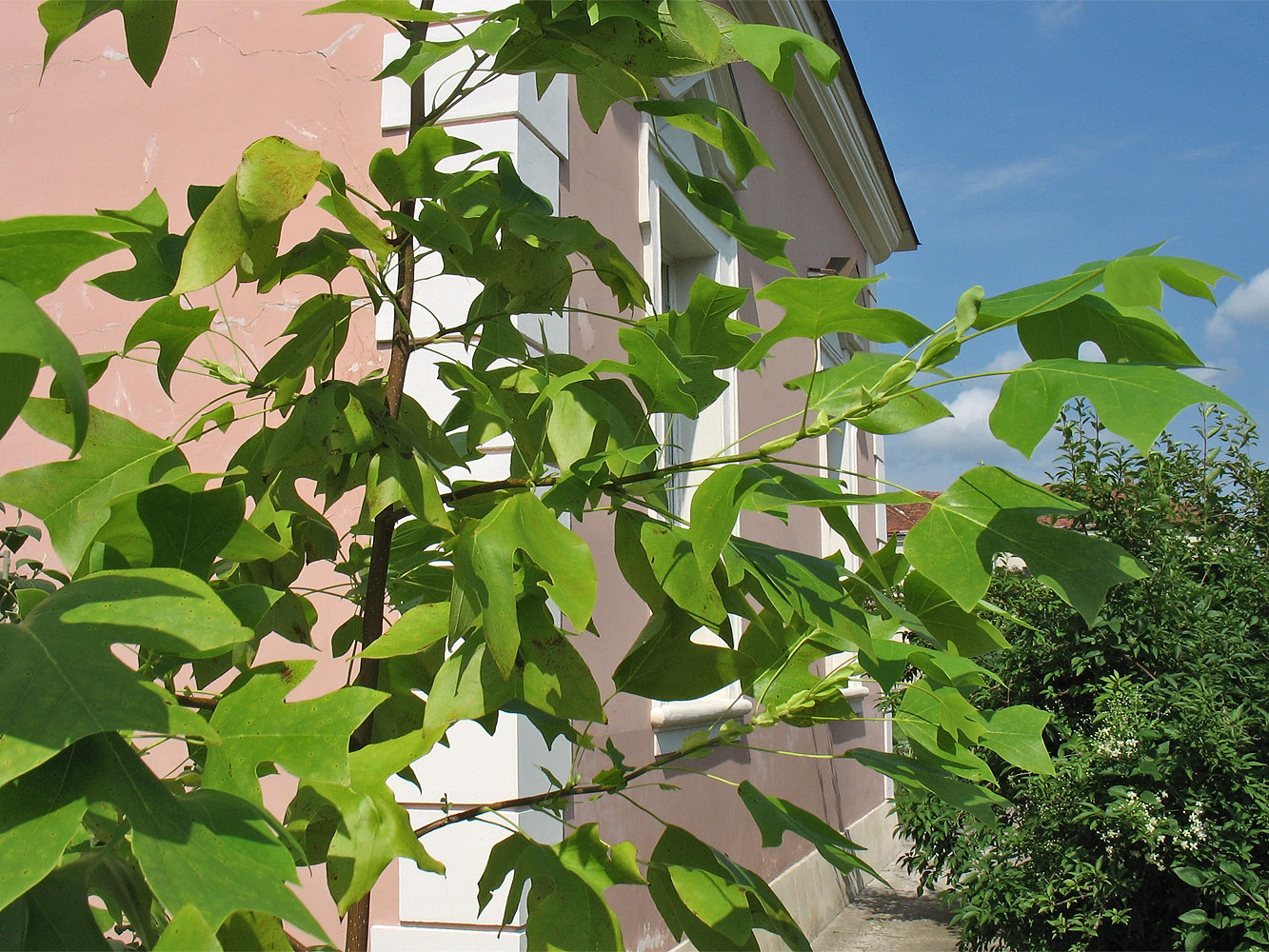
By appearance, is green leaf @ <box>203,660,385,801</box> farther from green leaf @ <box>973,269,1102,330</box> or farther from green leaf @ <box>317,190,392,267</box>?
green leaf @ <box>973,269,1102,330</box>

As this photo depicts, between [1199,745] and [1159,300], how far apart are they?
320cm

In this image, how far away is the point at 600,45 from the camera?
846 mm

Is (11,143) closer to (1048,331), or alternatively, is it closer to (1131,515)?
(1048,331)

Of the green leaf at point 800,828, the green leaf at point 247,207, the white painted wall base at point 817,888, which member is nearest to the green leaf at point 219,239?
the green leaf at point 247,207

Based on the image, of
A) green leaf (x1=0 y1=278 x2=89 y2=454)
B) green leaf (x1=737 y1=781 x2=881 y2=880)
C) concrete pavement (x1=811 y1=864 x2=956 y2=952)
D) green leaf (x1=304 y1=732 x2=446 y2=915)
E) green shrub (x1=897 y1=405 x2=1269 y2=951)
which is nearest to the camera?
green leaf (x1=0 y1=278 x2=89 y2=454)

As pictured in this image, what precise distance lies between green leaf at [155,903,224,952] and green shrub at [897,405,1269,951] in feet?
10.3

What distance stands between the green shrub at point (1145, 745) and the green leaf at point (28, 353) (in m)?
3.23

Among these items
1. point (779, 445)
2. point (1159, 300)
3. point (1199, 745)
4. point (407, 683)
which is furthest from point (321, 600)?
point (1199, 745)

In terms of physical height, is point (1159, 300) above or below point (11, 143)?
below

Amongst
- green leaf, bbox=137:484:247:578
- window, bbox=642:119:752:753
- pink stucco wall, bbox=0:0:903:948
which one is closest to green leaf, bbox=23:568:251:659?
green leaf, bbox=137:484:247:578

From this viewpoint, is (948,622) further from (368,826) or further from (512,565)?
(368,826)

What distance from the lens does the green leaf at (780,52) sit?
773 mm

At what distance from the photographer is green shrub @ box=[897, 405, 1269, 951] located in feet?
10.8

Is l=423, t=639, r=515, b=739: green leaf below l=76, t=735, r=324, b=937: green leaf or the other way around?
the other way around
